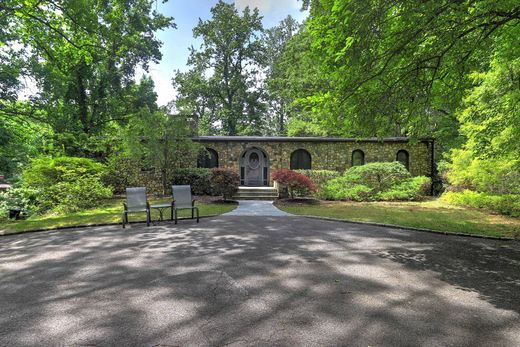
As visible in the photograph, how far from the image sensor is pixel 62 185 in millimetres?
10961

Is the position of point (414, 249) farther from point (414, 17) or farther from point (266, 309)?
point (414, 17)

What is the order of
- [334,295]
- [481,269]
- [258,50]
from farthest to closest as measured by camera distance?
[258,50] → [481,269] → [334,295]

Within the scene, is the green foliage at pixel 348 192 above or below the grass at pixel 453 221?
above

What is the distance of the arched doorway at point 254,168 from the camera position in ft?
61.3

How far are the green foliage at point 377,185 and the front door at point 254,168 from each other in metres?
4.94

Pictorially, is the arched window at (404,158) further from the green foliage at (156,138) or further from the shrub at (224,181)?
the green foliage at (156,138)

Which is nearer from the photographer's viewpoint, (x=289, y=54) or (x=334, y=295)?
(x=334, y=295)

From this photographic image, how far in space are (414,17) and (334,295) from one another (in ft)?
16.4

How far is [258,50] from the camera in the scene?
103 feet

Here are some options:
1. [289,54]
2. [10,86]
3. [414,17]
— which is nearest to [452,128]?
[289,54]

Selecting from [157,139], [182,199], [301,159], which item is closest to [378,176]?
[301,159]

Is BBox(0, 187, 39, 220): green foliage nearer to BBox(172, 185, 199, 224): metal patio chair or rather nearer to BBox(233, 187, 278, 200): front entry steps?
BBox(172, 185, 199, 224): metal patio chair

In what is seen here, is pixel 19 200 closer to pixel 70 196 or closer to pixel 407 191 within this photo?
pixel 70 196

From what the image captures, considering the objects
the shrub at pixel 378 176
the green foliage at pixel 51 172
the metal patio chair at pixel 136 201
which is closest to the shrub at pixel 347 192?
the shrub at pixel 378 176
